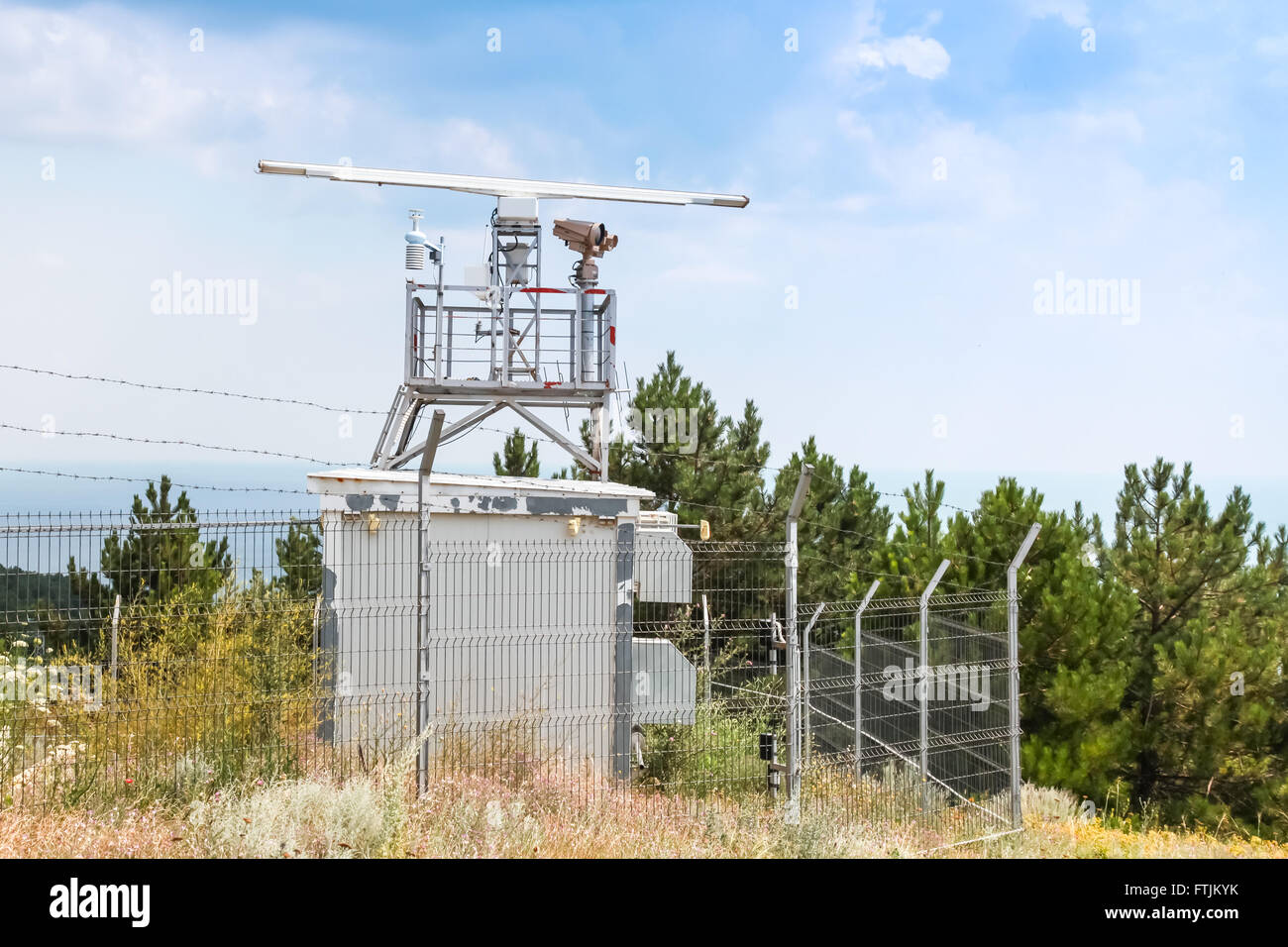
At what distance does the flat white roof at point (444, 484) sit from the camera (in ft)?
31.9

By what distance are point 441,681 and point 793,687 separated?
2965 mm

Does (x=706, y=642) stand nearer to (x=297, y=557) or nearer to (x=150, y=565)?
(x=297, y=557)

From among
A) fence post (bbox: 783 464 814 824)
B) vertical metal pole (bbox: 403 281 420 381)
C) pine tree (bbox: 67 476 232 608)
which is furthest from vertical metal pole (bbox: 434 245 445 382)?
fence post (bbox: 783 464 814 824)

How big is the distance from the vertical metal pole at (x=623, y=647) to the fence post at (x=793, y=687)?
153 centimetres

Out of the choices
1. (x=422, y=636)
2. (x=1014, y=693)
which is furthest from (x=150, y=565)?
(x=1014, y=693)

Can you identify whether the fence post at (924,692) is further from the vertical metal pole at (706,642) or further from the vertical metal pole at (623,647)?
the vertical metal pole at (623,647)

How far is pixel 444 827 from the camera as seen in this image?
7.94 m

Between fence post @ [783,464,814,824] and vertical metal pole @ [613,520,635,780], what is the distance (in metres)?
1.53

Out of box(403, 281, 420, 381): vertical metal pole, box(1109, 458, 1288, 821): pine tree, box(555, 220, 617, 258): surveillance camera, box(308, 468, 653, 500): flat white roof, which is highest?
box(555, 220, 617, 258): surveillance camera

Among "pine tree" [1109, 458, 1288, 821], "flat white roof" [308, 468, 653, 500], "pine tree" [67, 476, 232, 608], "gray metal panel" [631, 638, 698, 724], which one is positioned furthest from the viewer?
"pine tree" [1109, 458, 1288, 821]

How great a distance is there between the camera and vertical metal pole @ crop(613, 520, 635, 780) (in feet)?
32.4

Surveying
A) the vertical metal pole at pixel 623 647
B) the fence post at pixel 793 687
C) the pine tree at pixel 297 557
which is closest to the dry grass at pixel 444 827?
the fence post at pixel 793 687

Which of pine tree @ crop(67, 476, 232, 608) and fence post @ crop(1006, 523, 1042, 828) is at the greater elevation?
pine tree @ crop(67, 476, 232, 608)

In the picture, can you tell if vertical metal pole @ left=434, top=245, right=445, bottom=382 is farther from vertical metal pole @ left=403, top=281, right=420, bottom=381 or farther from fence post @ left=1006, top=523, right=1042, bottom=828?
fence post @ left=1006, top=523, right=1042, bottom=828
